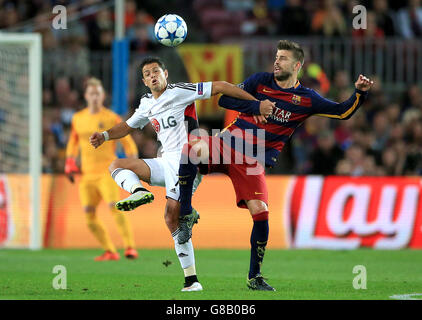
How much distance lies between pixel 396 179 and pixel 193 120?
7.14 m

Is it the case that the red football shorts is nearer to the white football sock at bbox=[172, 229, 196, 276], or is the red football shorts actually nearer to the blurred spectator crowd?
the white football sock at bbox=[172, 229, 196, 276]

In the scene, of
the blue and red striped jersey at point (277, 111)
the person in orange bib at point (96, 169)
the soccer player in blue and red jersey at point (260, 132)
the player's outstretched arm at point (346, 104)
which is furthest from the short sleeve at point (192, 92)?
the person in orange bib at point (96, 169)

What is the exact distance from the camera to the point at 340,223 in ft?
50.8

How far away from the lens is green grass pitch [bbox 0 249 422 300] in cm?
866

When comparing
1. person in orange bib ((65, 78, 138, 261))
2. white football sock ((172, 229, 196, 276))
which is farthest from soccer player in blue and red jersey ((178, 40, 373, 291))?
person in orange bib ((65, 78, 138, 261))

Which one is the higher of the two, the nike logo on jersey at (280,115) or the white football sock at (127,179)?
the nike logo on jersey at (280,115)

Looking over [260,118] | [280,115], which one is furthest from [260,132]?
[260,118]

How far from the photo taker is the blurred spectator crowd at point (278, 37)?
1697 cm

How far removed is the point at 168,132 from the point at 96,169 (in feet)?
14.7

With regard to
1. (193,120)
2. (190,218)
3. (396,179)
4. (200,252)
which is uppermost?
(193,120)

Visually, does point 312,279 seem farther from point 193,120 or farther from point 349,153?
point 349,153

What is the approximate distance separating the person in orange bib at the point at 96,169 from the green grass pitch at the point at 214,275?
397 millimetres

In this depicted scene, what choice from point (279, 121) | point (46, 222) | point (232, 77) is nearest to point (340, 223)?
point (232, 77)

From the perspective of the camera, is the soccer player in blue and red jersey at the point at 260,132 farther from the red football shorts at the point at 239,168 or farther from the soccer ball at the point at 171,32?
the soccer ball at the point at 171,32
